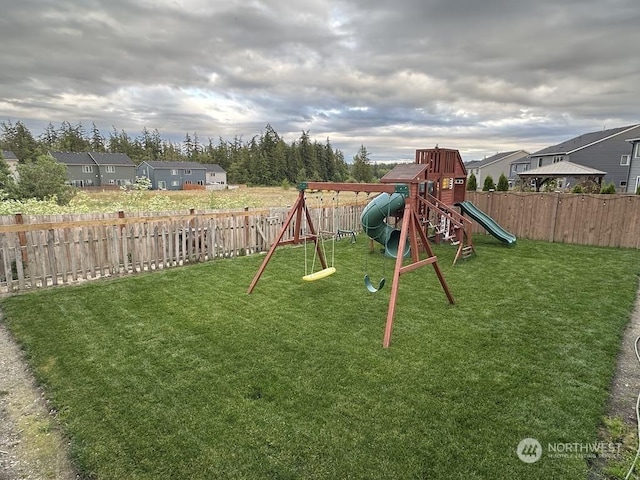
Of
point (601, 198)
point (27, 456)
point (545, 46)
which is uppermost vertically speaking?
point (545, 46)

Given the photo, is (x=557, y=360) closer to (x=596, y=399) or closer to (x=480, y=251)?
(x=596, y=399)

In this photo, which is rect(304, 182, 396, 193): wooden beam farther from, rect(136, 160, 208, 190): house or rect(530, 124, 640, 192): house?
rect(136, 160, 208, 190): house

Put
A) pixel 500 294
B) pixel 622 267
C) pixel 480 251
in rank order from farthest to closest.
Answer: pixel 480 251, pixel 622 267, pixel 500 294

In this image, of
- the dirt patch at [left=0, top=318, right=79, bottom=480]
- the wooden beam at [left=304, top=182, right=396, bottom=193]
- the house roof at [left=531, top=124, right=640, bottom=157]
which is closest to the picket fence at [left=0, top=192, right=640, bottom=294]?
the wooden beam at [left=304, top=182, right=396, bottom=193]

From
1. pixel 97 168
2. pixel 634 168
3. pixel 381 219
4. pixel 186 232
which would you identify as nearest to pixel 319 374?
pixel 186 232

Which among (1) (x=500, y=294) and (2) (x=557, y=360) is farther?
(1) (x=500, y=294)

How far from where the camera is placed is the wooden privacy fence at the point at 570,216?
10211mm

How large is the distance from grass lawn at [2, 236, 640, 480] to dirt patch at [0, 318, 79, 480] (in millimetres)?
116

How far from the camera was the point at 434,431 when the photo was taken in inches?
110

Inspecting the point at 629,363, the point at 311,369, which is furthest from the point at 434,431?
the point at 629,363

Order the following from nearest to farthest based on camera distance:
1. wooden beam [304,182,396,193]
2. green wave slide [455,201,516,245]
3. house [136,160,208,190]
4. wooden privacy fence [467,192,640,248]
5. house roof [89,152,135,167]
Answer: wooden beam [304,182,396,193] < wooden privacy fence [467,192,640,248] < green wave slide [455,201,516,245] < house roof [89,152,135,167] < house [136,160,208,190]

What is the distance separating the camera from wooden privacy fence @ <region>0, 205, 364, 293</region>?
20.3 ft

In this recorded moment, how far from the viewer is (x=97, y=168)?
52.5 meters

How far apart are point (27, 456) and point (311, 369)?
7.92 ft
